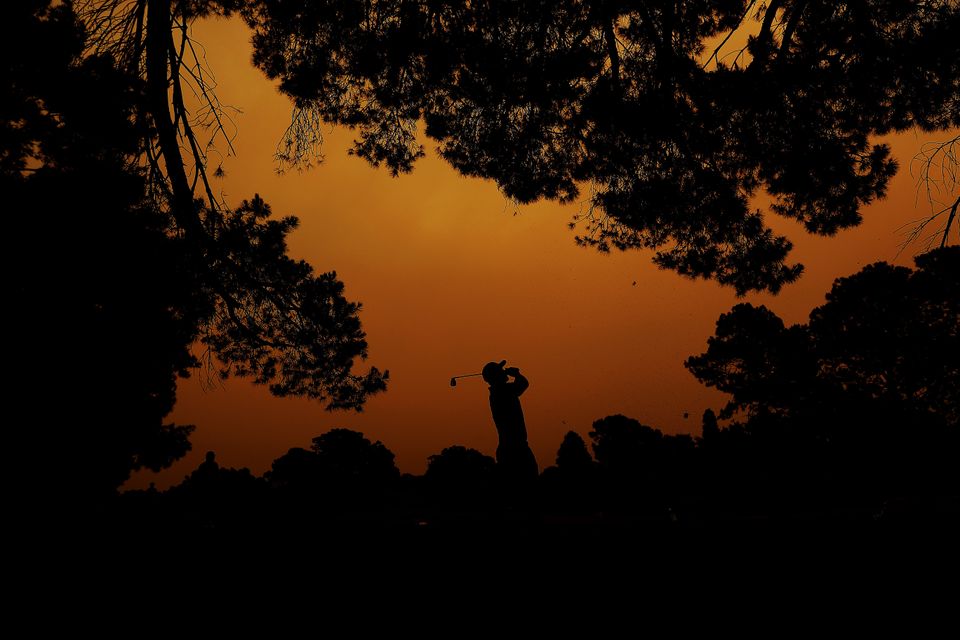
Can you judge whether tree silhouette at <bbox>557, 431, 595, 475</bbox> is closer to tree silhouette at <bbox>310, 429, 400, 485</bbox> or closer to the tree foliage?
tree silhouette at <bbox>310, 429, 400, 485</bbox>

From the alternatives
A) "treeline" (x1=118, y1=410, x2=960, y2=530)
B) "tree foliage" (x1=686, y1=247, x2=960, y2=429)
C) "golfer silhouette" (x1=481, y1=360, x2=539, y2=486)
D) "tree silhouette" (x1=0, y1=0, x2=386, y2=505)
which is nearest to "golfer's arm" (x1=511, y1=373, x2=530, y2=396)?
"golfer silhouette" (x1=481, y1=360, x2=539, y2=486)

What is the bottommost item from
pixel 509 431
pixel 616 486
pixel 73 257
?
pixel 509 431

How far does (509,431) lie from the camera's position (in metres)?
5.73

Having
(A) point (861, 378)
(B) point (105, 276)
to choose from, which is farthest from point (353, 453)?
(B) point (105, 276)

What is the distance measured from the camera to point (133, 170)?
5.29 m

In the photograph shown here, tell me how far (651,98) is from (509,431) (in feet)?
13.6

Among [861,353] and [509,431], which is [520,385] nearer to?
[509,431]

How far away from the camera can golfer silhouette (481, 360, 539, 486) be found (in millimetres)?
5617

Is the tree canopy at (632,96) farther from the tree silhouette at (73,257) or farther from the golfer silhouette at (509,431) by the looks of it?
the golfer silhouette at (509,431)

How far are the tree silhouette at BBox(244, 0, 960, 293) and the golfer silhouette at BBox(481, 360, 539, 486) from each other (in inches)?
107

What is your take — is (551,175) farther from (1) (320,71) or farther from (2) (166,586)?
(2) (166,586)

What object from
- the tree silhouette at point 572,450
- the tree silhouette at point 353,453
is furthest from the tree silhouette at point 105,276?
the tree silhouette at point 572,450

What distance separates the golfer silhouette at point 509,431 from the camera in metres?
5.62

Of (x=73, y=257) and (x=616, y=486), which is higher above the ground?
(x=73, y=257)
